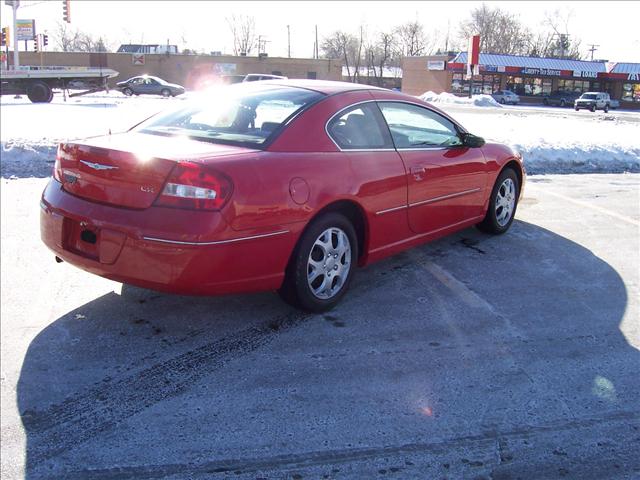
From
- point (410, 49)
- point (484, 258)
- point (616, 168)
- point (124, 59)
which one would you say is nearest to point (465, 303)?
point (484, 258)

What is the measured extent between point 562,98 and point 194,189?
58.3 meters

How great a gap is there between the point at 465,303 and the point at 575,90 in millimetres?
60702

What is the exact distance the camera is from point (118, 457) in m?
2.73

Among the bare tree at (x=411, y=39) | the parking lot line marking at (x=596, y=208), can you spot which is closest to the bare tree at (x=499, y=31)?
the bare tree at (x=411, y=39)

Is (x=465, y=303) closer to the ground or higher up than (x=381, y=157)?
closer to the ground

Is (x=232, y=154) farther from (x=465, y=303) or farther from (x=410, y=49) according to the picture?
(x=410, y=49)

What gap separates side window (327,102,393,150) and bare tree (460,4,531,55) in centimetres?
7567

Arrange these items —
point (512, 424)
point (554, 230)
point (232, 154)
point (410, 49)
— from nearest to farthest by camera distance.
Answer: point (512, 424) < point (232, 154) < point (554, 230) < point (410, 49)

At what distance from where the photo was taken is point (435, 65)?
64.5m

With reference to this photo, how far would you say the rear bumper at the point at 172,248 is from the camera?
137 inches

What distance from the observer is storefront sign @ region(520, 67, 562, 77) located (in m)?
59.4

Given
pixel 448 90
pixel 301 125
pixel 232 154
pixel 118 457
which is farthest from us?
pixel 448 90

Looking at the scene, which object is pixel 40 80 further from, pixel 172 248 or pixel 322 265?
pixel 172 248

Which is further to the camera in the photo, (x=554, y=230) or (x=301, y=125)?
(x=554, y=230)
